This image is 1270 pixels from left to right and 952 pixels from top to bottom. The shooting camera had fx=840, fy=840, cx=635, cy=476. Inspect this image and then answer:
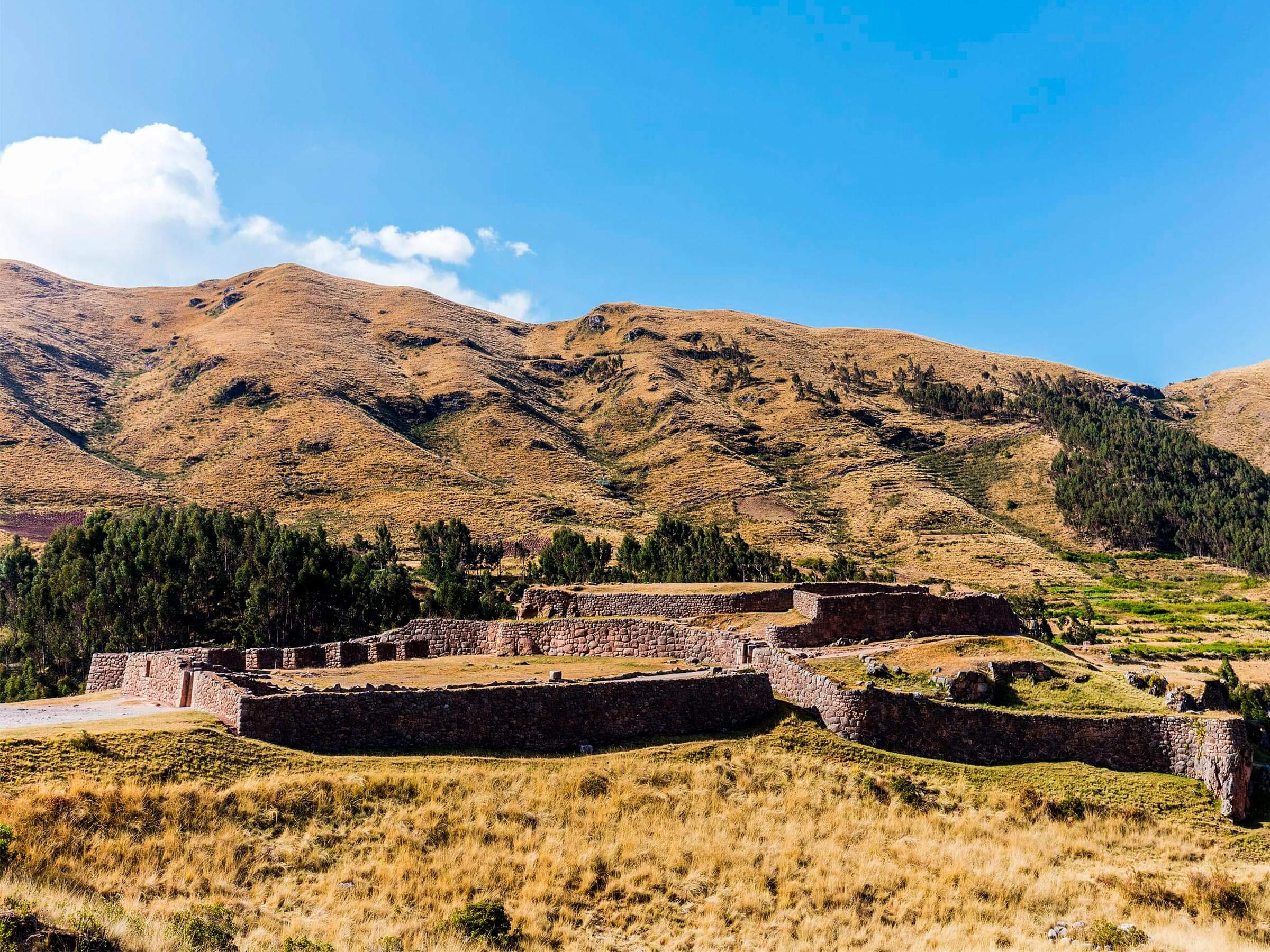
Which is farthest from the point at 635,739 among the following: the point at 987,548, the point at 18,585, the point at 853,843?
the point at 987,548

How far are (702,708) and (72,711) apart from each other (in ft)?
47.7

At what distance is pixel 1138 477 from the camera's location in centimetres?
13250

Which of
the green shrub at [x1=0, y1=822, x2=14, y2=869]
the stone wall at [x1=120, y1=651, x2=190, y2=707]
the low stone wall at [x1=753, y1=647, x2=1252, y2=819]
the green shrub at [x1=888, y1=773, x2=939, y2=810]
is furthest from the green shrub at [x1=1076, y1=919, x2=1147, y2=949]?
the stone wall at [x1=120, y1=651, x2=190, y2=707]

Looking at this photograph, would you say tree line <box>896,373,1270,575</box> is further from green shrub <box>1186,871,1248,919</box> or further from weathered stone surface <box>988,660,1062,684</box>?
green shrub <box>1186,871,1248,919</box>

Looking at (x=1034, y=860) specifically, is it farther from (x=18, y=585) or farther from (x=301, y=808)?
(x=18, y=585)

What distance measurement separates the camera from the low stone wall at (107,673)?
26.3 m

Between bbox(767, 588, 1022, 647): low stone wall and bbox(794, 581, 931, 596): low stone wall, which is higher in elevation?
bbox(794, 581, 931, 596): low stone wall

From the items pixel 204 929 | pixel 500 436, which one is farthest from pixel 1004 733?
pixel 500 436

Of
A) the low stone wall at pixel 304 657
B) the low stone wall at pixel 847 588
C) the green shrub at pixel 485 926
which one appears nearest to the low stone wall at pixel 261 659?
the low stone wall at pixel 304 657

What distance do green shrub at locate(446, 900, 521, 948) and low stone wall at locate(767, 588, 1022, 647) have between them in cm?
1479

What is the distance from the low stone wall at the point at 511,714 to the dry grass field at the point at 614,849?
0.64m

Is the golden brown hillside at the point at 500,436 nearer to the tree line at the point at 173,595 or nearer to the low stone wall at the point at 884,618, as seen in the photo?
the tree line at the point at 173,595

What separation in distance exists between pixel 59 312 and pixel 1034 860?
21978 cm

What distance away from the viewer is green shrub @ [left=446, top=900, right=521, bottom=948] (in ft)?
38.6
